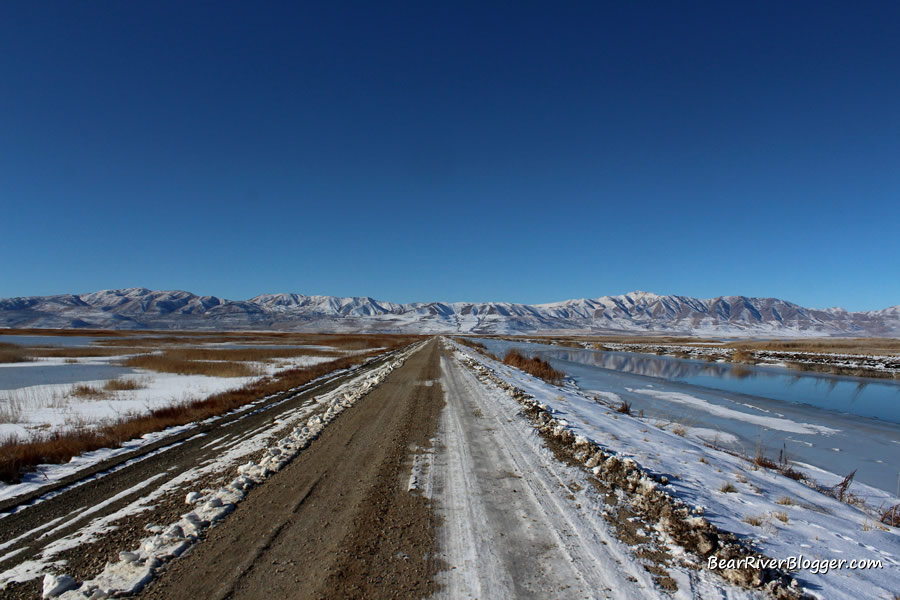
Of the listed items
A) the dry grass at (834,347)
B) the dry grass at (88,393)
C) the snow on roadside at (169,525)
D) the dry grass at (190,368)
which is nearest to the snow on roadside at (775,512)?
the snow on roadside at (169,525)

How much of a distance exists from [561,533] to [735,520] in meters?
2.45

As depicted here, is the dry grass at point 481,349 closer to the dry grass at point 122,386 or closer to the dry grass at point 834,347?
the dry grass at point 122,386

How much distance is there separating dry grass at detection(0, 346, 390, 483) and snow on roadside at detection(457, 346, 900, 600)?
1083 cm

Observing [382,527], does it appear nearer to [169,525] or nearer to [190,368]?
[169,525]

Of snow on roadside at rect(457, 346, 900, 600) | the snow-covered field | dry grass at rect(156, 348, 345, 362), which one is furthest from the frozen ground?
dry grass at rect(156, 348, 345, 362)

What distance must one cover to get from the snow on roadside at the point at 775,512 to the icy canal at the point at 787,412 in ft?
8.56

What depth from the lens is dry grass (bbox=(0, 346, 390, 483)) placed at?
7.75 meters

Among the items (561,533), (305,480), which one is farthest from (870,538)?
(305,480)

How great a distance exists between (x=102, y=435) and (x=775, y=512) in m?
13.7

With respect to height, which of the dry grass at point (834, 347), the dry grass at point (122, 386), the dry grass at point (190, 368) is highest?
the dry grass at point (834, 347)

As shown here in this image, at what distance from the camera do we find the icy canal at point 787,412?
10.7 meters

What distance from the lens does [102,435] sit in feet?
32.6

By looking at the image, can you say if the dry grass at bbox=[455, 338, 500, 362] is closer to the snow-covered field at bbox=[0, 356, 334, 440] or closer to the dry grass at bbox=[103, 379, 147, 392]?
the snow-covered field at bbox=[0, 356, 334, 440]

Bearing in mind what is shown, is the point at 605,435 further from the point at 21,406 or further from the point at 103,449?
the point at 21,406
